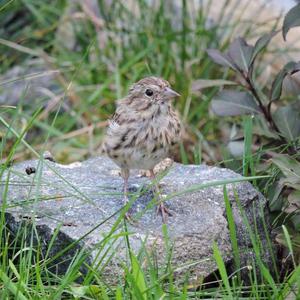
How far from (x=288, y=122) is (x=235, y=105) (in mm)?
280

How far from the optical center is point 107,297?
9.86ft

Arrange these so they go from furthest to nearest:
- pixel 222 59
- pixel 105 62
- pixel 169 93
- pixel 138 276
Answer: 1. pixel 105 62
2. pixel 222 59
3. pixel 169 93
4. pixel 138 276

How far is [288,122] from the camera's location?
13.2ft

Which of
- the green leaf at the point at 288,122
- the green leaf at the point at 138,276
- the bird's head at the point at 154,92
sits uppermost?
the bird's head at the point at 154,92

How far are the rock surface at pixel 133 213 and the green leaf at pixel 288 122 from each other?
35 cm

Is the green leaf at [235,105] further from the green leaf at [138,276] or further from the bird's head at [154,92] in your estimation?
the green leaf at [138,276]

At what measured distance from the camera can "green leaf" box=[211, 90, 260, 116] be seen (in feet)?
13.5

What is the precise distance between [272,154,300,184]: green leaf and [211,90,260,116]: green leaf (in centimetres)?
54

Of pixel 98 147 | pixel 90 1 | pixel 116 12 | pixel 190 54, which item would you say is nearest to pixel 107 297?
pixel 98 147

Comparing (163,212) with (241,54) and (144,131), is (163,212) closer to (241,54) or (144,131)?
(144,131)

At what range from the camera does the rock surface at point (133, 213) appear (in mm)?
3377

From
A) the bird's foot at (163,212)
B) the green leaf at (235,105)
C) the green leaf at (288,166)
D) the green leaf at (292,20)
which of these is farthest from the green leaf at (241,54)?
the bird's foot at (163,212)

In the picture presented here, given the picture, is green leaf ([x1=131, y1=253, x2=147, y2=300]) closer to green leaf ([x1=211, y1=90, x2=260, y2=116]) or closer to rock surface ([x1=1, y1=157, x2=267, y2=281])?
rock surface ([x1=1, y1=157, x2=267, y2=281])

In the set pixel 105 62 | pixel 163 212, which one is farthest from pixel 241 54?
pixel 105 62
